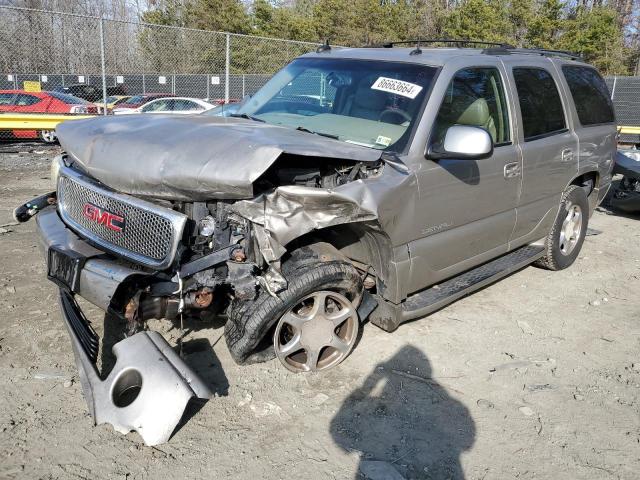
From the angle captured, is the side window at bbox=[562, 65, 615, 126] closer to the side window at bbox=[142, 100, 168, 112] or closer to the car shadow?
the car shadow

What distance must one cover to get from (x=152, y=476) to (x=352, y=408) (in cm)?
118

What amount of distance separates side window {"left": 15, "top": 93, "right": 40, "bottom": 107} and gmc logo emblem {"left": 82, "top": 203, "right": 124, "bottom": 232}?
42.6 feet

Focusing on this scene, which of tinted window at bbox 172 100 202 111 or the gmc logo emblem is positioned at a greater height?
the gmc logo emblem

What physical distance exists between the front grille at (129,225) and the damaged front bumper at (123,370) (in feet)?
0.39

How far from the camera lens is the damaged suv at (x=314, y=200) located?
3.03 meters

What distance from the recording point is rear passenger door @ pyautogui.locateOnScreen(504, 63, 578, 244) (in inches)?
174

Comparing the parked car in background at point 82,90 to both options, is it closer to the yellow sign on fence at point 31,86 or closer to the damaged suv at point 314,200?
the yellow sign on fence at point 31,86

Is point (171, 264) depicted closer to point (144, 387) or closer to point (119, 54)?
point (144, 387)

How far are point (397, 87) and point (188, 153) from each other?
5.29ft

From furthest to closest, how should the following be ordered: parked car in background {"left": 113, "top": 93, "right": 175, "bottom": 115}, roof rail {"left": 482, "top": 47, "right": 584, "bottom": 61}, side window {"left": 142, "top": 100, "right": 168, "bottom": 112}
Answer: parked car in background {"left": 113, "top": 93, "right": 175, "bottom": 115}, side window {"left": 142, "top": 100, "right": 168, "bottom": 112}, roof rail {"left": 482, "top": 47, "right": 584, "bottom": 61}

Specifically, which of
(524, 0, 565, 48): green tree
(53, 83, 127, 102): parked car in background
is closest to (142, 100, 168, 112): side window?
(53, 83, 127, 102): parked car in background

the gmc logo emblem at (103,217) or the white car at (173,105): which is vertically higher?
the gmc logo emblem at (103,217)

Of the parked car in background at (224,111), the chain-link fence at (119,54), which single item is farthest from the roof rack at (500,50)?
the chain-link fence at (119,54)

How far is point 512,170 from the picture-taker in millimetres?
4238
